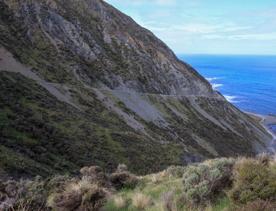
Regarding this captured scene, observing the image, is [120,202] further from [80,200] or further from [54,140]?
[54,140]

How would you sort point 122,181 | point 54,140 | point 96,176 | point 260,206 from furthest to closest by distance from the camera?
point 54,140 → point 122,181 → point 96,176 → point 260,206

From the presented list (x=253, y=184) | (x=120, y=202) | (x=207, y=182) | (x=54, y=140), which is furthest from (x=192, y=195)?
(x=54, y=140)

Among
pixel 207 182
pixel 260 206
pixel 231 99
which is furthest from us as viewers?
pixel 231 99

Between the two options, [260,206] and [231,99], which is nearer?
[260,206]

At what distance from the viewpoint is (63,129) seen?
145 feet

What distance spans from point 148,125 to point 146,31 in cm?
5977

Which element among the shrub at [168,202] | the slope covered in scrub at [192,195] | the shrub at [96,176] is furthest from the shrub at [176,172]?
the shrub at [168,202]

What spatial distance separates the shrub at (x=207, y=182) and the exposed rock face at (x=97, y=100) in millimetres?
14828

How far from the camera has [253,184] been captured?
824 cm

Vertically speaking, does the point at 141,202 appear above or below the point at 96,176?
above

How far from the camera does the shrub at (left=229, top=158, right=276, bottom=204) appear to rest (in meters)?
8.09

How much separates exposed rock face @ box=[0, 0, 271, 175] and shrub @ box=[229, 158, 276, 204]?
16.4 meters

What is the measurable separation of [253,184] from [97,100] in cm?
6315

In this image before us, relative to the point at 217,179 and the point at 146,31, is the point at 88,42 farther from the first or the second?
the point at 217,179
